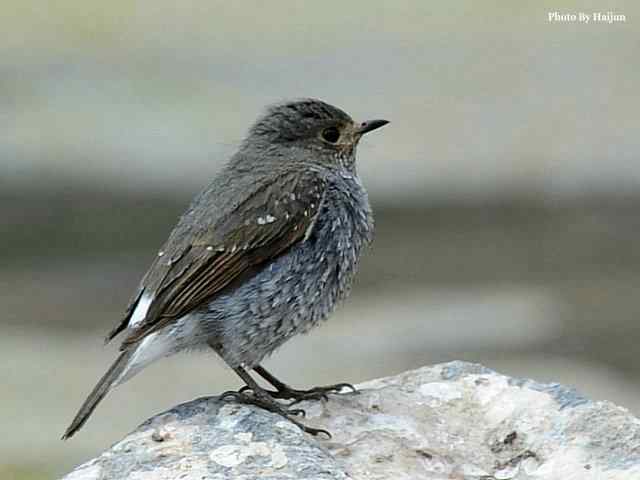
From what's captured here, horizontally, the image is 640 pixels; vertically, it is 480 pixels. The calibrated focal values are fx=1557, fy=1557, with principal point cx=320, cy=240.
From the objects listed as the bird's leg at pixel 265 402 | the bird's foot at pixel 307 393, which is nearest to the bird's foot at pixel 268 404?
the bird's leg at pixel 265 402

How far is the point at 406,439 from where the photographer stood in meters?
6.06

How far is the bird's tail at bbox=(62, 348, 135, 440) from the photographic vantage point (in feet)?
20.0

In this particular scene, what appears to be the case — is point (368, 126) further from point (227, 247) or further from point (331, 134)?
point (227, 247)

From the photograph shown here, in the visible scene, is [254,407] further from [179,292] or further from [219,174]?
[219,174]

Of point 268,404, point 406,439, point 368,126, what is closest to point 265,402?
point 268,404

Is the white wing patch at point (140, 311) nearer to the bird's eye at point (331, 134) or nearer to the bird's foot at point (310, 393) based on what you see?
the bird's foot at point (310, 393)

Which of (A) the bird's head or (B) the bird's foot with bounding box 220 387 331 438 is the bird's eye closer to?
(A) the bird's head

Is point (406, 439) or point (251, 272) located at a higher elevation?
point (251, 272)

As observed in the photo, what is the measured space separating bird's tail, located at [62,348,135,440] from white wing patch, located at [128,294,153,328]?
14 centimetres

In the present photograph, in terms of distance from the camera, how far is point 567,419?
6.14 metres

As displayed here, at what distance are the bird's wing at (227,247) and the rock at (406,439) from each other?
1.43 ft

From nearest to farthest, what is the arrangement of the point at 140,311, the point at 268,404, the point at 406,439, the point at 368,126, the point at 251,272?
1. the point at 406,439
2. the point at 268,404
3. the point at 140,311
4. the point at 251,272
5. the point at 368,126

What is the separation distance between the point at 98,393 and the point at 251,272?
2.76 ft

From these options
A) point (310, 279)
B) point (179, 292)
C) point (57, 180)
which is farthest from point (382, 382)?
point (57, 180)
